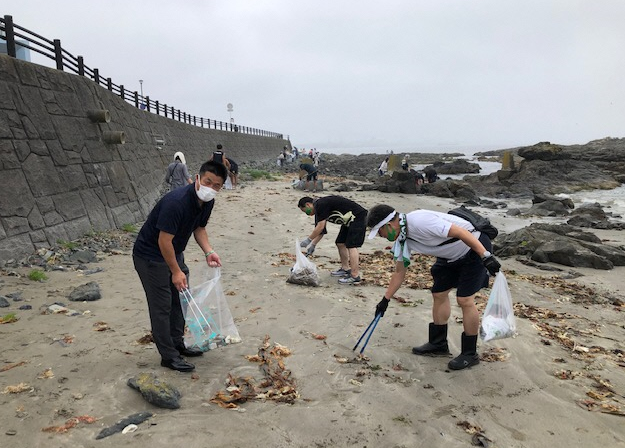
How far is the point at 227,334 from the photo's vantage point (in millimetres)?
4035

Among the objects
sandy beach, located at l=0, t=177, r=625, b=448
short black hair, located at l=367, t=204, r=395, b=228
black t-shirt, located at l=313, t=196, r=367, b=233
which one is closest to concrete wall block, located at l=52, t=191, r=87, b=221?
sandy beach, located at l=0, t=177, r=625, b=448

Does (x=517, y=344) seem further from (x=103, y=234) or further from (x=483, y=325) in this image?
(x=103, y=234)

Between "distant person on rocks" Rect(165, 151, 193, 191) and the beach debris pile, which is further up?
"distant person on rocks" Rect(165, 151, 193, 191)

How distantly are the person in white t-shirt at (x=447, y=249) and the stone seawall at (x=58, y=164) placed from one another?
5342mm

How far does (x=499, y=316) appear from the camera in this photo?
12.1 ft

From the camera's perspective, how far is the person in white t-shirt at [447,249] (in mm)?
3557

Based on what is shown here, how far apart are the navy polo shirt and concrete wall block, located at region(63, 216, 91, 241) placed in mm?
4912

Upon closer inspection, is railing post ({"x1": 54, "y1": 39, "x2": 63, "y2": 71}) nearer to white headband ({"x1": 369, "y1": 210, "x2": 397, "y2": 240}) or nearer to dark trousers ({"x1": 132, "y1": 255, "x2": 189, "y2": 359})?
dark trousers ({"x1": 132, "y1": 255, "x2": 189, "y2": 359})

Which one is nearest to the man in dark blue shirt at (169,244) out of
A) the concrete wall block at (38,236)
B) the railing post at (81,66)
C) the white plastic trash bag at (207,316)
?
the white plastic trash bag at (207,316)

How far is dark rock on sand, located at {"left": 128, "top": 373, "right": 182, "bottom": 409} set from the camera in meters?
3.11

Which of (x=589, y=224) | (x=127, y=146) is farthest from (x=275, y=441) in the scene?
(x=589, y=224)

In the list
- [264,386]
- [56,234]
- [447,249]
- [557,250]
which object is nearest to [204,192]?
[264,386]

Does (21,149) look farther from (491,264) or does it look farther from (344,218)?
(491,264)

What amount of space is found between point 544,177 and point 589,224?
14717 mm
